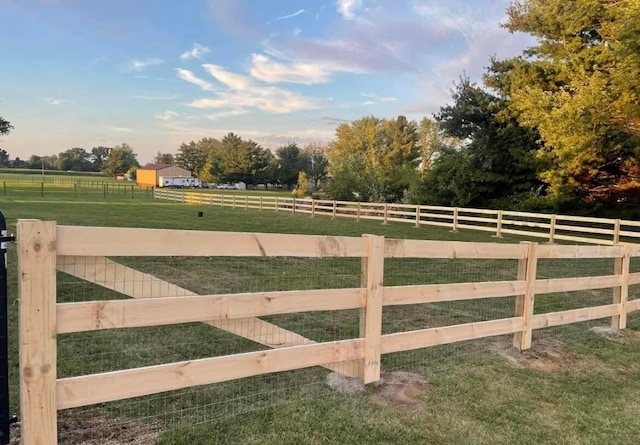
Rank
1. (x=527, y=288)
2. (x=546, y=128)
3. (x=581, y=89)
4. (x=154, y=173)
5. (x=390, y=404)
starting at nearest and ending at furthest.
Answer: (x=390, y=404) < (x=527, y=288) < (x=581, y=89) < (x=546, y=128) < (x=154, y=173)

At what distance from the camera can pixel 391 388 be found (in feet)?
11.6

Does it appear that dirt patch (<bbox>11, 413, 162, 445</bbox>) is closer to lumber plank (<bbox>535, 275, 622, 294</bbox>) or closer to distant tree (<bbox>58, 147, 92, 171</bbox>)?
lumber plank (<bbox>535, 275, 622, 294</bbox>)

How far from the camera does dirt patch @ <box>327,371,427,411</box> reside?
130 inches

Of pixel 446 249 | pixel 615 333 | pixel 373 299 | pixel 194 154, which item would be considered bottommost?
pixel 615 333

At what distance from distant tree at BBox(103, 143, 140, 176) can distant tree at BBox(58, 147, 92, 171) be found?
21019 millimetres

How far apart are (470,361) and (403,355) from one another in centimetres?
60

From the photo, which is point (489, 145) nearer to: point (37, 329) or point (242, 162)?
point (37, 329)

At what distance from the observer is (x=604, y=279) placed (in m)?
5.15

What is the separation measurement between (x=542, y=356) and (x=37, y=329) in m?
4.26

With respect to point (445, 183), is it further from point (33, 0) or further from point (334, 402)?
point (334, 402)

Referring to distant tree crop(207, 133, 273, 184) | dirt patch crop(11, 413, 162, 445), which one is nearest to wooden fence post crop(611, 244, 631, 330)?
dirt patch crop(11, 413, 162, 445)

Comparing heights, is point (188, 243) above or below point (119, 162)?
below

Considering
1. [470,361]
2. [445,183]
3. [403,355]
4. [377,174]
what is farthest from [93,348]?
[377,174]

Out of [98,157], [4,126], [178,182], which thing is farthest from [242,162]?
[98,157]
